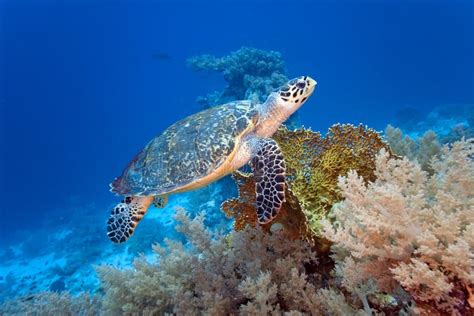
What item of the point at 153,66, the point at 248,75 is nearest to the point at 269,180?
the point at 248,75

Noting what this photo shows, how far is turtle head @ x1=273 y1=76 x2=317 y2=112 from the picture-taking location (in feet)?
12.4

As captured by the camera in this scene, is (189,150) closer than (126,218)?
Yes

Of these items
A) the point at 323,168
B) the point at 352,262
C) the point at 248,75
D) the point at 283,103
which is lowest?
the point at 352,262

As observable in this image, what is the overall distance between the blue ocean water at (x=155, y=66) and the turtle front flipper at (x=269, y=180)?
38.2 meters

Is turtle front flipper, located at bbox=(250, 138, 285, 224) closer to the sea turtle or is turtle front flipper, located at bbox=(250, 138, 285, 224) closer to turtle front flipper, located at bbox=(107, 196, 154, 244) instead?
the sea turtle

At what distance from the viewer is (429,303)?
1.49 m

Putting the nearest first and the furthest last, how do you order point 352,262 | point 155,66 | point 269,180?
point 352,262
point 269,180
point 155,66

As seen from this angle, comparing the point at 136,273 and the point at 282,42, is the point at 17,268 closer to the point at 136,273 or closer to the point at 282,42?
the point at 136,273

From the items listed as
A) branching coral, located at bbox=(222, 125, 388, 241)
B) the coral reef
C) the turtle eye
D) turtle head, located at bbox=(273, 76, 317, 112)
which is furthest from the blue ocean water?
branching coral, located at bbox=(222, 125, 388, 241)

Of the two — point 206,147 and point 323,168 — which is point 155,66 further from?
point 323,168

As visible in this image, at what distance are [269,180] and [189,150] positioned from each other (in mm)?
1405

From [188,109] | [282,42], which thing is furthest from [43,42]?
[282,42]

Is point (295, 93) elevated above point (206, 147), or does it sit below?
above

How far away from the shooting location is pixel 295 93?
12.4ft
